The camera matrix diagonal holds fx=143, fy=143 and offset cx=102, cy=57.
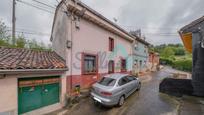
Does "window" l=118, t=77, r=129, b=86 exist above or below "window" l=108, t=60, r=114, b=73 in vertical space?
below

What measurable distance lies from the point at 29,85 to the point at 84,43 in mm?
4782

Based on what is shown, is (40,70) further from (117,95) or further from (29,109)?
(117,95)

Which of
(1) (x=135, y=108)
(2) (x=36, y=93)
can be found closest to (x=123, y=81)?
(1) (x=135, y=108)

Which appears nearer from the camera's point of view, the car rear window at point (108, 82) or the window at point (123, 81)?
the car rear window at point (108, 82)

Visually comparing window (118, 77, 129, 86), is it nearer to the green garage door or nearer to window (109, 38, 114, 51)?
the green garage door

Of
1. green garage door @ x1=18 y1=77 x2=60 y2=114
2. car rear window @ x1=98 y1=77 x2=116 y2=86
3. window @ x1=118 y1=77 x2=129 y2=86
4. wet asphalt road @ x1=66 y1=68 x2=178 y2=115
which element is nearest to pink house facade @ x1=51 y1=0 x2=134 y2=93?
green garage door @ x1=18 y1=77 x2=60 y2=114

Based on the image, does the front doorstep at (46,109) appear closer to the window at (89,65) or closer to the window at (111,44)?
the window at (89,65)

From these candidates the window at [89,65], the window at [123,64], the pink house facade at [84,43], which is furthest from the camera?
the window at [123,64]

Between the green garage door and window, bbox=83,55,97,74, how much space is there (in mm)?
2693

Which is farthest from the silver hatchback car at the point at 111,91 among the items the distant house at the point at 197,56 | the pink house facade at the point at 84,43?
the distant house at the point at 197,56

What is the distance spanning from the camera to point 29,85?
7.34m

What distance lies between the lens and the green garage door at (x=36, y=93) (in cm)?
704

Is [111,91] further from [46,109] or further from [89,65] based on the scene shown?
[89,65]

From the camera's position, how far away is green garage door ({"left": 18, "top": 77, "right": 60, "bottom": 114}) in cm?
704
